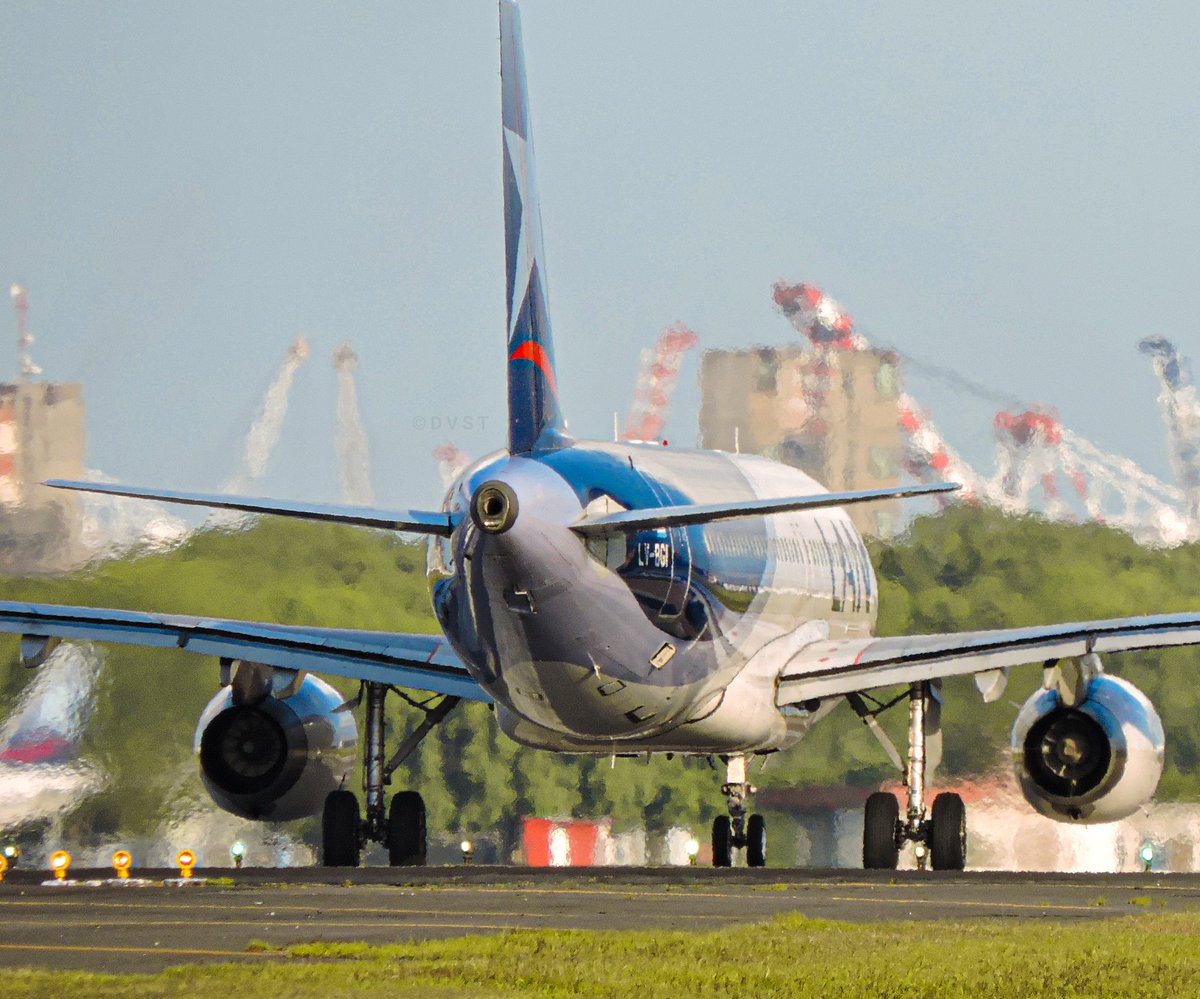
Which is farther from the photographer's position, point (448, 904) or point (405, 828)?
point (405, 828)

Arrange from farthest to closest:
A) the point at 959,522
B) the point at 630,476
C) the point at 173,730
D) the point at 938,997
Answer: the point at 959,522 → the point at 173,730 → the point at 630,476 → the point at 938,997

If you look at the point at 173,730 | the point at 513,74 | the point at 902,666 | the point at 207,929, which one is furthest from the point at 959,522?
the point at 207,929

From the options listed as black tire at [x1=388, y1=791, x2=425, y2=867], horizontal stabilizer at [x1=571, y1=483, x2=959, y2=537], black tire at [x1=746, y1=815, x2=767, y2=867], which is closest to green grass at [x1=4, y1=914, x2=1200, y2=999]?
horizontal stabilizer at [x1=571, y1=483, x2=959, y2=537]

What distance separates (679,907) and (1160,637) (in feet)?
33.4

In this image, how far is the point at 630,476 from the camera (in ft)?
88.0

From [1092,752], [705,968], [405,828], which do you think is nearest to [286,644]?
[405,828]

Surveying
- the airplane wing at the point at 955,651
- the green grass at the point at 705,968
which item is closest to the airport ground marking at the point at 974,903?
the green grass at the point at 705,968

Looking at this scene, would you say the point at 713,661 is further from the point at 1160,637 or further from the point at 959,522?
the point at 959,522

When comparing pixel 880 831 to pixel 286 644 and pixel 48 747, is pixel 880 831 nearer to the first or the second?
pixel 286 644

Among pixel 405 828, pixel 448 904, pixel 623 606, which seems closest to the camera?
pixel 448 904

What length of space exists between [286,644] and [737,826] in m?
7.78

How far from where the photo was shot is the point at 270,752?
32.8 m

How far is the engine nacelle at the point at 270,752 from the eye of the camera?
32844 mm

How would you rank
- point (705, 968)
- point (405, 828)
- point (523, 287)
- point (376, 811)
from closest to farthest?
1. point (705, 968)
2. point (523, 287)
3. point (376, 811)
4. point (405, 828)
